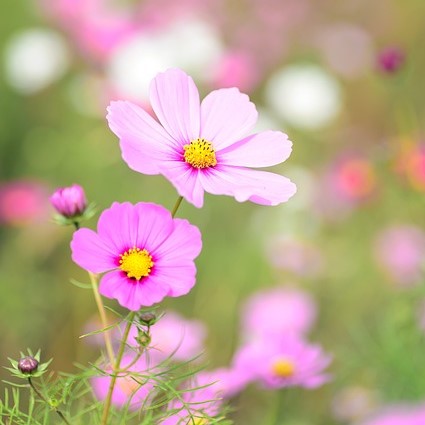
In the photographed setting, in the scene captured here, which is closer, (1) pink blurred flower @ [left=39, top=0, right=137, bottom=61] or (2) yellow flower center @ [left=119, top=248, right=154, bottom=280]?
(2) yellow flower center @ [left=119, top=248, right=154, bottom=280]

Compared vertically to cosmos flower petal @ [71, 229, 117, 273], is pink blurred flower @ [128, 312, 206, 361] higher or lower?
higher

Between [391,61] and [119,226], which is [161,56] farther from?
[119,226]

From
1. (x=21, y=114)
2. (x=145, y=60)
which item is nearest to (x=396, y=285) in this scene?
(x=145, y=60)

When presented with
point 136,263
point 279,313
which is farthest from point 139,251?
point 279,313

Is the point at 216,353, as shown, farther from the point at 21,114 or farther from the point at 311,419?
the point at 21,114

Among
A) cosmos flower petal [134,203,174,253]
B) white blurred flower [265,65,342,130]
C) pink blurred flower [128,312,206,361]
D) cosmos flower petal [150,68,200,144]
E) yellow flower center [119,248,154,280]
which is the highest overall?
white blurred flower [265,65,342,130]

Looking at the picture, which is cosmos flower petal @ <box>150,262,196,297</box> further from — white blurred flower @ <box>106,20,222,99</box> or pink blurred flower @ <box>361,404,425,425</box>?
white blurred flower @ <box>106,20,222,99</box>

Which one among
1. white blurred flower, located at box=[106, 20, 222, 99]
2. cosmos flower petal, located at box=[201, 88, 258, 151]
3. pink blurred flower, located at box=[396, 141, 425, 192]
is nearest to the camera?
cosmos flower petal, located at box=[201, 88, 258, 151]

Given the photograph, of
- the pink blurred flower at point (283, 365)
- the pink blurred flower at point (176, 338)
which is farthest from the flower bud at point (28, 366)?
the pink blurred flower at point (176, 338)

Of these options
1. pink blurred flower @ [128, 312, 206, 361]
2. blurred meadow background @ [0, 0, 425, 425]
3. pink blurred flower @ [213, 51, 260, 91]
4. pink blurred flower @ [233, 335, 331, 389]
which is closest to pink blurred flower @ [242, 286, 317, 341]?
blurred meadow background @ [0, 0, 425, 425]
